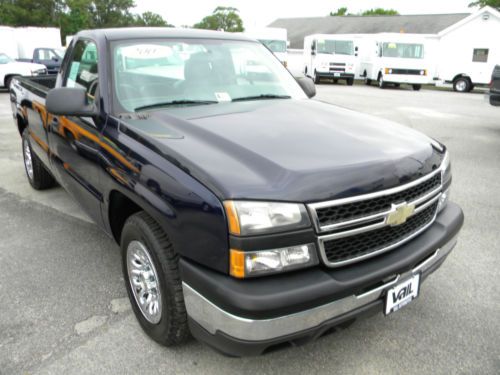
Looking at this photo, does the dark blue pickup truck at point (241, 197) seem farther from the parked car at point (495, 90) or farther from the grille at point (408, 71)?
the grille at point (408, 71)

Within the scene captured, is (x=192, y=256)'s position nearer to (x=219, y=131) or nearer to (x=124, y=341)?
(x=219, y=131)

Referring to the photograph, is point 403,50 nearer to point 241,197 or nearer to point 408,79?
point 408,79

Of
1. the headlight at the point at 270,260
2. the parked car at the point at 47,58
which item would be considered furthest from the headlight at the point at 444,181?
the parked car at the point at 47,58

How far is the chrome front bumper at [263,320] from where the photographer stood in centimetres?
185

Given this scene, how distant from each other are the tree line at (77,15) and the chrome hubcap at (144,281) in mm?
57842

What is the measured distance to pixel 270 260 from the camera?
190cm

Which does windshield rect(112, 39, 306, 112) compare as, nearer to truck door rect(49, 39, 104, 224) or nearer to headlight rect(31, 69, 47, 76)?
truck door rect(49, 39, 104, 224)

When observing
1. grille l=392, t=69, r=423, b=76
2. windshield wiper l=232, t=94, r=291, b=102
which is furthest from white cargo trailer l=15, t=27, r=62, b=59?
windshield wiper l=232, t=94, r=291, b=102

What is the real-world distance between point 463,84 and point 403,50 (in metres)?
3.89

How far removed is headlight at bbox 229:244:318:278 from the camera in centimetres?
187

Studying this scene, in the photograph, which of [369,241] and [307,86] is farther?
[307,86]

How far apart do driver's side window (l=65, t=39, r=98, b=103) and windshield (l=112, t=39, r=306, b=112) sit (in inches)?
10.6

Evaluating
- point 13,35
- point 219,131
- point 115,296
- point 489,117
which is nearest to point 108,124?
point 219,131

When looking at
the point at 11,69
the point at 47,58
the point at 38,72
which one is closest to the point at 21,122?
the point at 38,72
